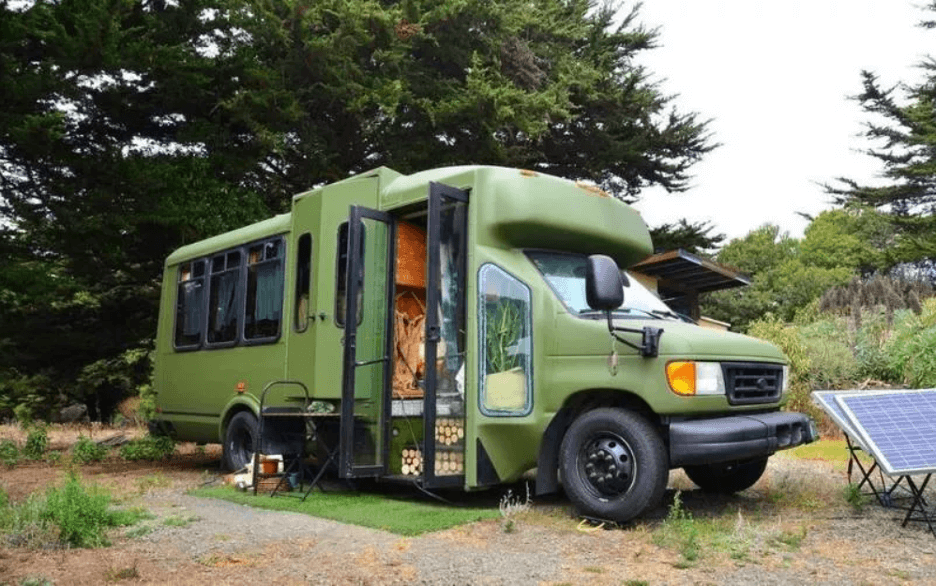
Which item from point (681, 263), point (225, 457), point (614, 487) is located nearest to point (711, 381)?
point (614, 487)

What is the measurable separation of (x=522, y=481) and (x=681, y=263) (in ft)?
32.5

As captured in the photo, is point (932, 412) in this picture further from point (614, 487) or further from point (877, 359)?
point (877, 359)

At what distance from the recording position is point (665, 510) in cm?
682

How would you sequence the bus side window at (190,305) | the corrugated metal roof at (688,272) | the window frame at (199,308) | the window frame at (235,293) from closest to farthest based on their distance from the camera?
1. the window frame at (235,293)
2. the window frame at (199,308)
3. the bus side window at (190,305)
4. the corrugated metal roof at (688,272)

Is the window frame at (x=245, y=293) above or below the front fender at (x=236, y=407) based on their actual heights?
above

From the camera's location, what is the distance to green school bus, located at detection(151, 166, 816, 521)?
6027 millimetres

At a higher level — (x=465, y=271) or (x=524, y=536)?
(x=465, y=271)

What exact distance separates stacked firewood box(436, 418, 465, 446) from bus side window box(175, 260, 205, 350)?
4690 mm

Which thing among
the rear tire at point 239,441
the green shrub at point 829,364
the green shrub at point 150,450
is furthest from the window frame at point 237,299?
the green shrub at point 829,364

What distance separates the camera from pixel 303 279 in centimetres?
859

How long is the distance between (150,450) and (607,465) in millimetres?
7891

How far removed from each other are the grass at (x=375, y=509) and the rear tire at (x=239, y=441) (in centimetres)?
92

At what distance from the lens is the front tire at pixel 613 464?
230 inches

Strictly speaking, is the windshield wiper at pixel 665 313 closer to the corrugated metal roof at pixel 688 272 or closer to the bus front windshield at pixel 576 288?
the bus front windshield at pixel 576 288
